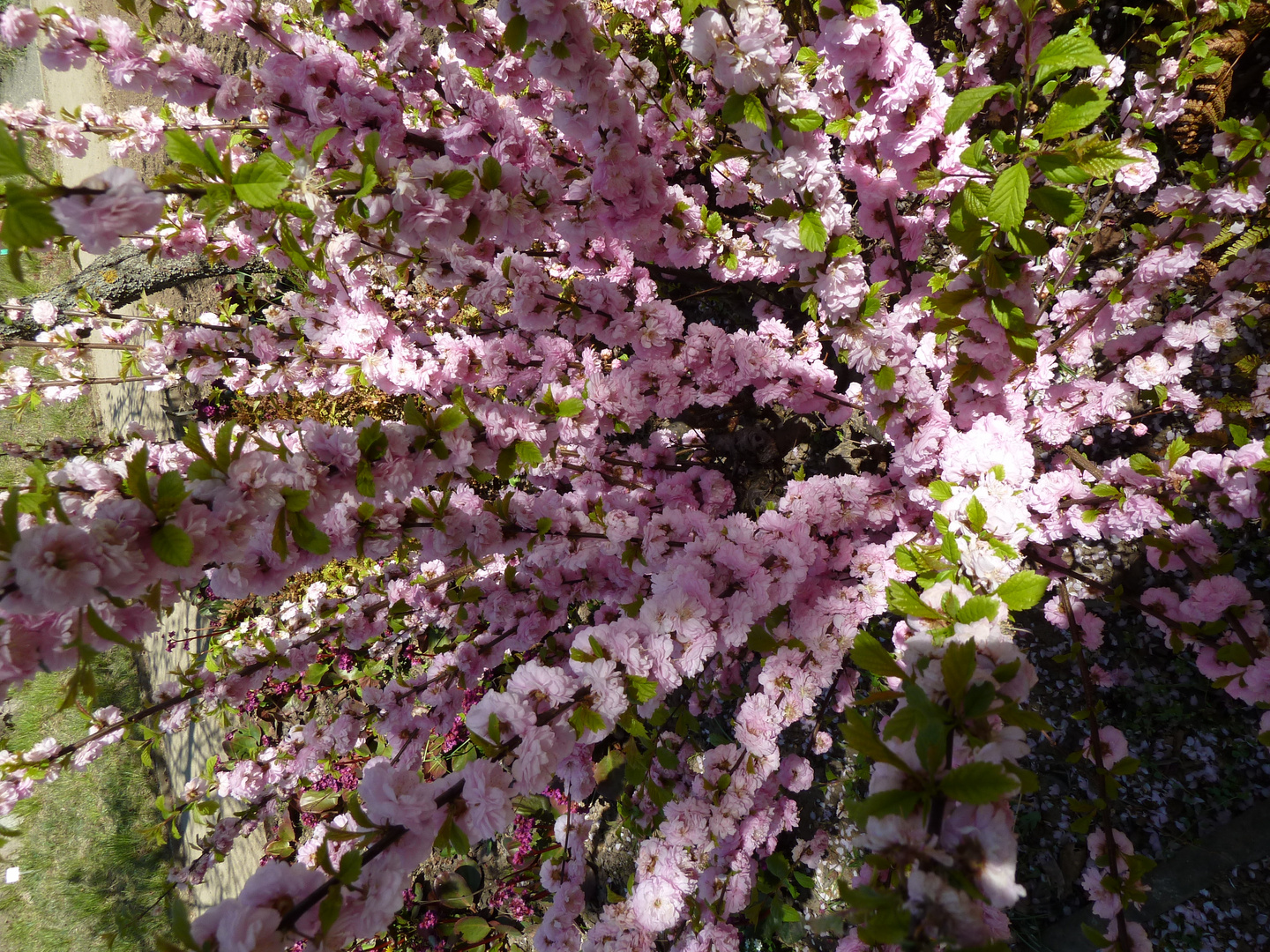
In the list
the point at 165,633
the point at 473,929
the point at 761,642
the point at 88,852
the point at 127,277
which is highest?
the point at 761,642

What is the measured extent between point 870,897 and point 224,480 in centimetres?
142

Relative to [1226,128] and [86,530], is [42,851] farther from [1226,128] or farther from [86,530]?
[1226,128]

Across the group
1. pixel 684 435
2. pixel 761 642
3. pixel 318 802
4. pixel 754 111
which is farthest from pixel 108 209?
pixel 318 802

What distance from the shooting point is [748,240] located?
2.60 m

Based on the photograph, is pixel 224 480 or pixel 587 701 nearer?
pixel 224 480

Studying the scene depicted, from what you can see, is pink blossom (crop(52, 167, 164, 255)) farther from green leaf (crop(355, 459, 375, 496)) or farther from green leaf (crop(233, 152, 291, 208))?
green leaf (crop(355, 459, 375, 496))

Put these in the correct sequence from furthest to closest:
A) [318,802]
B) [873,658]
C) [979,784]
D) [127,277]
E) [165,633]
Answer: [165,633] → [127,277] → [318,802] → [873,658] → [979,784]

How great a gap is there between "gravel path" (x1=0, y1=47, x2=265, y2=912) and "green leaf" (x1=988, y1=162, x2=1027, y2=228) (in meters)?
4.30

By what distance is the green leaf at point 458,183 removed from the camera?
1274mm

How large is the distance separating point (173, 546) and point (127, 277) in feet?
18.2

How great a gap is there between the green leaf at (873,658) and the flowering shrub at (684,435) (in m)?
0.02

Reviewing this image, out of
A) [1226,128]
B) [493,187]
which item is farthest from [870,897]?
[1226,128]

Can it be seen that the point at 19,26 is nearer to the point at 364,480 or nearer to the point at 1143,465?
the point at 364,480

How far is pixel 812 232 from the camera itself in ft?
4.57
